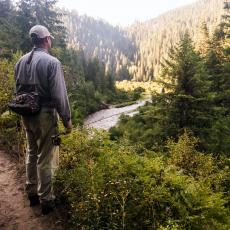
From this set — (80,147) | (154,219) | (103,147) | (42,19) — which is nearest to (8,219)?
(80,147)

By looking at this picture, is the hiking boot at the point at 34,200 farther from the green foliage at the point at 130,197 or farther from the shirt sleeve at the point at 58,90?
the shirt sleeve at the point at 58,90

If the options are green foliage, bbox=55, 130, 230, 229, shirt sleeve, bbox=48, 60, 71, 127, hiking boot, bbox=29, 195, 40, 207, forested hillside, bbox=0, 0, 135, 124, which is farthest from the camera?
forested hillside, bbox=0, 0, 135, 124

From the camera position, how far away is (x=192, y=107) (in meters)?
17.4

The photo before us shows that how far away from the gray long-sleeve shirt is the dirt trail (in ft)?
4.40

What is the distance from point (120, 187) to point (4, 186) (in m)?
2.73

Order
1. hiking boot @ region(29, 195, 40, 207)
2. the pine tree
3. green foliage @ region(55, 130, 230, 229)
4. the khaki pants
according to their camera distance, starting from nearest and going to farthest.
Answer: green foliage @ region(55, 130, 230, 229), the khaki pants, hiking boot @ region(29, 195, 40, 207), the pine tree

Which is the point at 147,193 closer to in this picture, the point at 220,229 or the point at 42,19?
the point at 220,229

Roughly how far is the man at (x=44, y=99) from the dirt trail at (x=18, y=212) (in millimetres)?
196

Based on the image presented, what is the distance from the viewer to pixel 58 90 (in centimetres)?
445

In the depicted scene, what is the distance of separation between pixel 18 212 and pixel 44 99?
5.51ft

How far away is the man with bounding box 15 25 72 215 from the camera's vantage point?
14.7 ft

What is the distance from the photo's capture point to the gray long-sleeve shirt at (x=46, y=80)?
14.6ft

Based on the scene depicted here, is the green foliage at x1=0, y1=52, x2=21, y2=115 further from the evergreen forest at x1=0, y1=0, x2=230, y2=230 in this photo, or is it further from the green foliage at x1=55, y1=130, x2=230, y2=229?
the green foliage at x1=55, y1=130, x2=230, y2=229

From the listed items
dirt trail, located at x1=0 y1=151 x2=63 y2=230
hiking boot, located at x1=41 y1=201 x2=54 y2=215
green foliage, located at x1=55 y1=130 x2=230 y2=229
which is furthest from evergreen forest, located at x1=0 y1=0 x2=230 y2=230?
dirt trail, located at x1=0 y1=151 x2=63 y2=230
